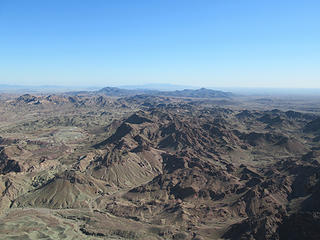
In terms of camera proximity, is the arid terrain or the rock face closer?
the arid terrain

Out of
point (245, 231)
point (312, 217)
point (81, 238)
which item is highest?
point (312, 217)

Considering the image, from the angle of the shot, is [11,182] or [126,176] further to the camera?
[126,176]

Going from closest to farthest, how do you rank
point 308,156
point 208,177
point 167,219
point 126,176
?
point 167,219 < point 208,177 < point 126,176 < point 308,156

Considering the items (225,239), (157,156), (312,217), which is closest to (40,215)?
(225,239)

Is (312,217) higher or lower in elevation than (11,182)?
higher

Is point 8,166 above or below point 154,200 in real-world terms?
above

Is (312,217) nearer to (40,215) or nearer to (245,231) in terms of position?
(245,231)

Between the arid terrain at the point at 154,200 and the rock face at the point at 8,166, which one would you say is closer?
the arid terrain at the point at 154,200

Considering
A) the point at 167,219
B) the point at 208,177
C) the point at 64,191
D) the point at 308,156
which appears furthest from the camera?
the point at 308,156

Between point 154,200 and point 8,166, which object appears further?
point 8,166
